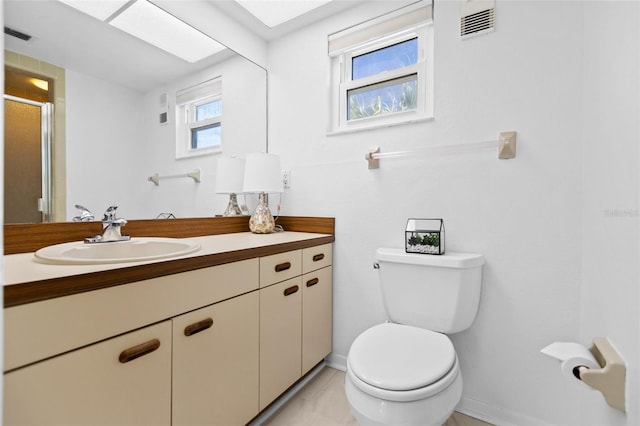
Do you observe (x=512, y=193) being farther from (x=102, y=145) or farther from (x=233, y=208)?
(x=102, y=145)

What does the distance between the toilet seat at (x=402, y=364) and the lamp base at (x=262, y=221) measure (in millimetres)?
906

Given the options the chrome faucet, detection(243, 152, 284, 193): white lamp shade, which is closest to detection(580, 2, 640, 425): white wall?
detection(243, 152, 284, 193): white lamp shade

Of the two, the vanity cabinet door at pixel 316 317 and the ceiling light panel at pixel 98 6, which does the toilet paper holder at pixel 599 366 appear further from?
the ceiling light panel at pixel 98 6

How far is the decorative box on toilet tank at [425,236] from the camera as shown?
140 cm

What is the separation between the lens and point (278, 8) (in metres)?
1.85

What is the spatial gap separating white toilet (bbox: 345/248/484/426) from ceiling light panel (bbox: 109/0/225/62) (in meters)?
1.51

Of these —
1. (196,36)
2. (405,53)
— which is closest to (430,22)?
(405,53)

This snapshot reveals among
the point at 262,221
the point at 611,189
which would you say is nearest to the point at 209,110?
the point at 262,221

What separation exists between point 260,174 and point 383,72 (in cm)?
92

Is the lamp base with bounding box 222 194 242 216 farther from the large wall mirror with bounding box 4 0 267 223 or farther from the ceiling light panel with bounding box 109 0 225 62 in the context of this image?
the ceiling light panel with bounding box 109 0 225 62

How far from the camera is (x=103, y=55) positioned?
4.43 feet

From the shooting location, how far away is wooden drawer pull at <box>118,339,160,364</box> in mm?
850

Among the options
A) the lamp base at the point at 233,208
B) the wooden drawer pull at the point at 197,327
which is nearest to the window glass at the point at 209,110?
the lamp base at the point at 233,208

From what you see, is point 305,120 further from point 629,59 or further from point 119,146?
point 629,59
